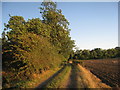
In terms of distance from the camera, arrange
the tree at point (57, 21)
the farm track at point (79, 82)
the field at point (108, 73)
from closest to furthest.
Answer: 1. the farm track at point (79, 82)
2. the field at point (108, 73)
3. the tree at point (57, 21)

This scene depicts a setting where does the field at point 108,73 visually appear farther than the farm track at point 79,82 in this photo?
Yes

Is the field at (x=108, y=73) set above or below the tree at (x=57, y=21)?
below

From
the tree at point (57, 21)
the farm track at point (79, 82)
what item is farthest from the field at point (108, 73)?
the tree at point (57, 21)

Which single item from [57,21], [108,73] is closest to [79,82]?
[108,73]

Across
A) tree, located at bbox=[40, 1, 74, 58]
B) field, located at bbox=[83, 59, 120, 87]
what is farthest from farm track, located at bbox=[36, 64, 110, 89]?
tree, located at bbox=[40, 1, 74, 58]

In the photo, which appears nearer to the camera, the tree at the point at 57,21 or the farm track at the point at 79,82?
the farm track at the point at 79,82

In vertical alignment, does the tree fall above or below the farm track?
above

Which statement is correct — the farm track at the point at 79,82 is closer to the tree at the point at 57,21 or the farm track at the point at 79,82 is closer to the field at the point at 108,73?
the field at the point at 108,73

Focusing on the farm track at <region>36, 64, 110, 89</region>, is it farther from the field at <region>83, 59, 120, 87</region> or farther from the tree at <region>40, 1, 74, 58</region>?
the tree at <region>40, 1, 74, 58</region>

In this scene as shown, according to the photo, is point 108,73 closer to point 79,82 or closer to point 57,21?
point 79,82

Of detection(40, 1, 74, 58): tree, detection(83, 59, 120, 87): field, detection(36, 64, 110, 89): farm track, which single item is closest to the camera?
detection(36, 64, 110, 89): farm track

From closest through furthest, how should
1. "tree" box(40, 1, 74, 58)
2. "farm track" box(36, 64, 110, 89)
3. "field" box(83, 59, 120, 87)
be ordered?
"farm track" box(36, 64, 110, 89)
"field" box(83, 59, 120, 87)
"tree" box(40, 1, 74, 58)

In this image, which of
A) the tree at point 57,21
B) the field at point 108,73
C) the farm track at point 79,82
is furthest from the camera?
the tree at point 57,21

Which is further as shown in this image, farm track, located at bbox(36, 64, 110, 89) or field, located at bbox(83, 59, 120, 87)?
field, located at bbox(83, 59, 120, 87)
